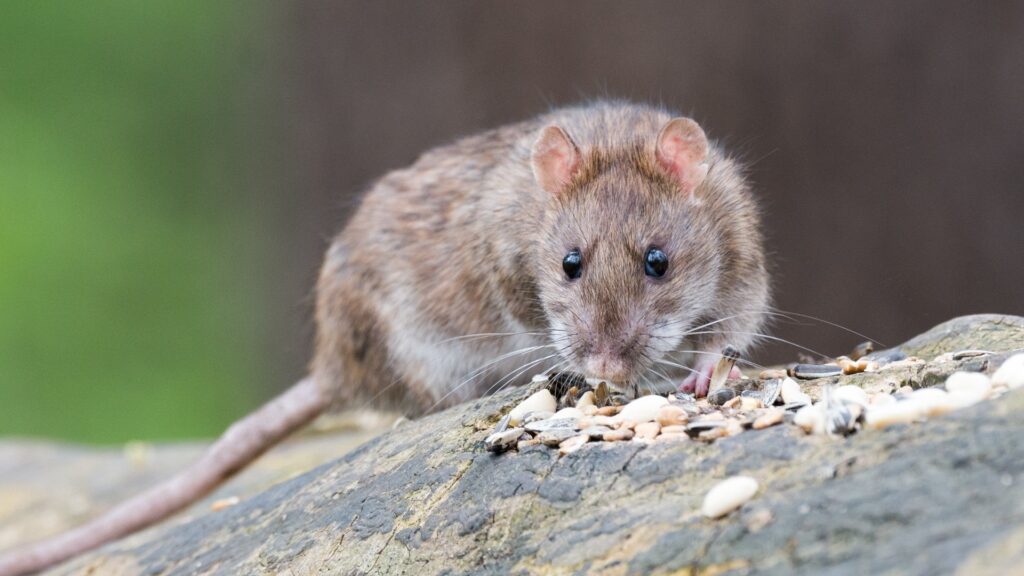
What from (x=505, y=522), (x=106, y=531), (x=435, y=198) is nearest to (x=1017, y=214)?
(x=435, y=198)

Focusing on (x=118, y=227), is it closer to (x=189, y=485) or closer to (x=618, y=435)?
(x=189, y=485)

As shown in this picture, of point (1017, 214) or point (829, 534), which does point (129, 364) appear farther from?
point (829, 534)

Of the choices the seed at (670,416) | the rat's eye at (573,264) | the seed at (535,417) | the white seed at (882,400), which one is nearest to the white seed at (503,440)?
the seed at (535,417)

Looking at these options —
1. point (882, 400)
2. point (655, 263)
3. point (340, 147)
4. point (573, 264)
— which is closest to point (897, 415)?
point (882, 400)

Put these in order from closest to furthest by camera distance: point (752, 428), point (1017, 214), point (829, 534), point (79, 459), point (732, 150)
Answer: point (829, 534)
point (752, 428)
point (732, 150)
point (1017, 214)
point (79, 459)

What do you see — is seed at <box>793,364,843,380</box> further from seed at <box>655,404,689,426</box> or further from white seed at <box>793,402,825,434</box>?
white seed at <box>793,402,825,434</box>

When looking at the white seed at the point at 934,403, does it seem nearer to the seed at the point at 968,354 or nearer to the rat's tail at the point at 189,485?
the seed at the point at 968,354
